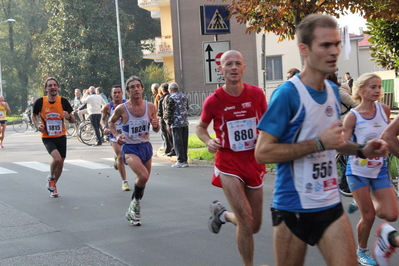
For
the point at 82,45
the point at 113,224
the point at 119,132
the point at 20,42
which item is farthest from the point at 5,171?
the point at 20,42

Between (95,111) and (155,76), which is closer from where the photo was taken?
(95,111)

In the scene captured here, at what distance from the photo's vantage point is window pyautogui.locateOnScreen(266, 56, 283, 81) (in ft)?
132

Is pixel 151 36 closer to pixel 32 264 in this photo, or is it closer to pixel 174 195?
pixel 174 195

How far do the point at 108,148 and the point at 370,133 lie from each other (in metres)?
15.3

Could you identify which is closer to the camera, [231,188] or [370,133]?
[231,188]

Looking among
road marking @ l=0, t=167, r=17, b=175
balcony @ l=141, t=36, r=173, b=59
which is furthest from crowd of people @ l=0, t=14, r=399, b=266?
balcony @ l=141, t=36, r=173, b=59

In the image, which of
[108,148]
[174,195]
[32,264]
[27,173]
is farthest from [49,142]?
[108,148]

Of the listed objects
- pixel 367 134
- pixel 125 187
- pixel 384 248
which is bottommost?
pixel 125 187

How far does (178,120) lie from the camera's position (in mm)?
14586

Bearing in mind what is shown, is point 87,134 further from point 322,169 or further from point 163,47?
point 163,47

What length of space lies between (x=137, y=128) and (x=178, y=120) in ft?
21.0

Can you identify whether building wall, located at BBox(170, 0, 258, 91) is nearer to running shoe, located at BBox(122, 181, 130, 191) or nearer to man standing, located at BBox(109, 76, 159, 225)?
running shoe, located at BBox(122, 181, 130, 191)

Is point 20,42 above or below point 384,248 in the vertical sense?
above

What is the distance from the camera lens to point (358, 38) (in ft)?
148
